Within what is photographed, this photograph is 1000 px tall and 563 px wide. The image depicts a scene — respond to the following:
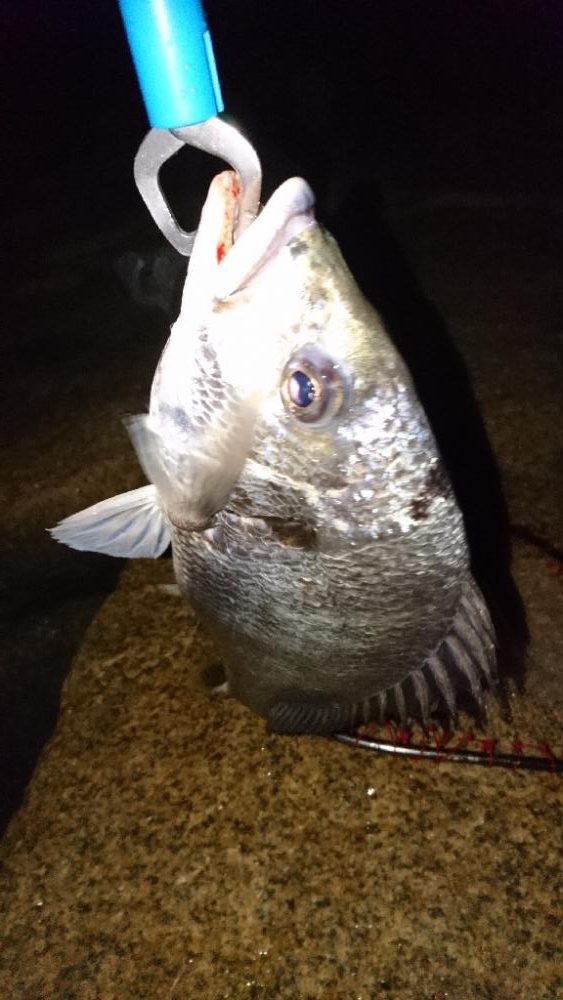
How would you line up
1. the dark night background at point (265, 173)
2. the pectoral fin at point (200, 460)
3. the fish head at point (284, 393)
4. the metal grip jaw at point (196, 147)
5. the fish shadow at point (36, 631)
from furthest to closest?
1. the dark night background at point (265, 173)
2. the fish shadow at point (36, 631)
3. the pectoral fin at point (200, 460)
4. the fish head at point (284, 393)
5. the metal grip jaw at point (196, 147)

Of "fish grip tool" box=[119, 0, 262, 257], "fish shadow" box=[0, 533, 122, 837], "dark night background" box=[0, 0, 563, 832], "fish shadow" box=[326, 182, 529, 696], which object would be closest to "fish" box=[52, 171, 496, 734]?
"fish grip tool" box=[119, 0, 262, 257]

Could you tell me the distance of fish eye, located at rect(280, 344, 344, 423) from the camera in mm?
1236

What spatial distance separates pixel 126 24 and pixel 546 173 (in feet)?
23.7

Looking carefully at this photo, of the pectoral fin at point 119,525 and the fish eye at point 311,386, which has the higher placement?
the fish eye at point 311,386

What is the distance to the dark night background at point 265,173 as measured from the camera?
9.72ft

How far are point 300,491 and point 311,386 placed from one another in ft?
0.81

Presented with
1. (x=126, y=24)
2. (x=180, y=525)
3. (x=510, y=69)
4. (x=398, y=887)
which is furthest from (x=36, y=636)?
(x=510, y=69)

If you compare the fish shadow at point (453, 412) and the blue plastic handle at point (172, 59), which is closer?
the blue plastic handle at point (172, 59)

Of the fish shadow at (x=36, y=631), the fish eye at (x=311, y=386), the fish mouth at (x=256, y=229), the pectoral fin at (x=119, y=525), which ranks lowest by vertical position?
the fish shadow at (x=36, y=631)

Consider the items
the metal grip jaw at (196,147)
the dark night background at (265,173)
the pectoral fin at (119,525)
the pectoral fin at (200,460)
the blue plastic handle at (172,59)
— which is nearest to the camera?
the blue plastic handle at (172,59)

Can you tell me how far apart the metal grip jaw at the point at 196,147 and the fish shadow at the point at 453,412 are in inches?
19.2

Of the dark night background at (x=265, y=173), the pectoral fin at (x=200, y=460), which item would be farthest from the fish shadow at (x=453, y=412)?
the pectoral fin at (x=200, y=460)

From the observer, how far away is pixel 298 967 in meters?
1.93

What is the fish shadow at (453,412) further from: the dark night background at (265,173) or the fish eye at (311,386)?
the fish eye at (311,386)
